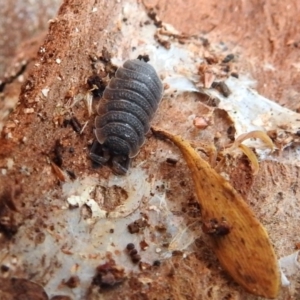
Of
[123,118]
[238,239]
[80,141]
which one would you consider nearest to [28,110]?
[80,141]

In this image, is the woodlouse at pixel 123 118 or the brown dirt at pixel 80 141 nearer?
the brown dirt at pixel 80 141

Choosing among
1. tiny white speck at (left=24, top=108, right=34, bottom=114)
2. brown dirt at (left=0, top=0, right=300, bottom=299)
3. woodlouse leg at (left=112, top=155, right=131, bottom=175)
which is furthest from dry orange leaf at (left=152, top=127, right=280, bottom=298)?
tiny white speck at (left=24, top=108, right=34, bottom=114)

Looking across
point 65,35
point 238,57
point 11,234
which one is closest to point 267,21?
point 238,57

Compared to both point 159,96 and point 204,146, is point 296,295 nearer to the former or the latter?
point 204,146

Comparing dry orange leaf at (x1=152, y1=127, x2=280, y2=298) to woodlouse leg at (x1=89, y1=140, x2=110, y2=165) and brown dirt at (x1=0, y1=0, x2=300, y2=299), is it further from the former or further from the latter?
woodlouse leg at (x1=89, y1=140, x2=110, y2=165)

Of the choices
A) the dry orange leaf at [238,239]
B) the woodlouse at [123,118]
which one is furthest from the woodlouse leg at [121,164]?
the dry orange leaf at [238,239]

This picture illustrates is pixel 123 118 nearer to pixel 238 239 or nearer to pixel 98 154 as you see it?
pixel 98 154

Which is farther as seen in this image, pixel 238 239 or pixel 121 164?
pixel 121 164

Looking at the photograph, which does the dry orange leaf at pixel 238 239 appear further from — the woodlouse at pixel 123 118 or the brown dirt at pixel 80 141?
the woodlouse at pixel 123 118
